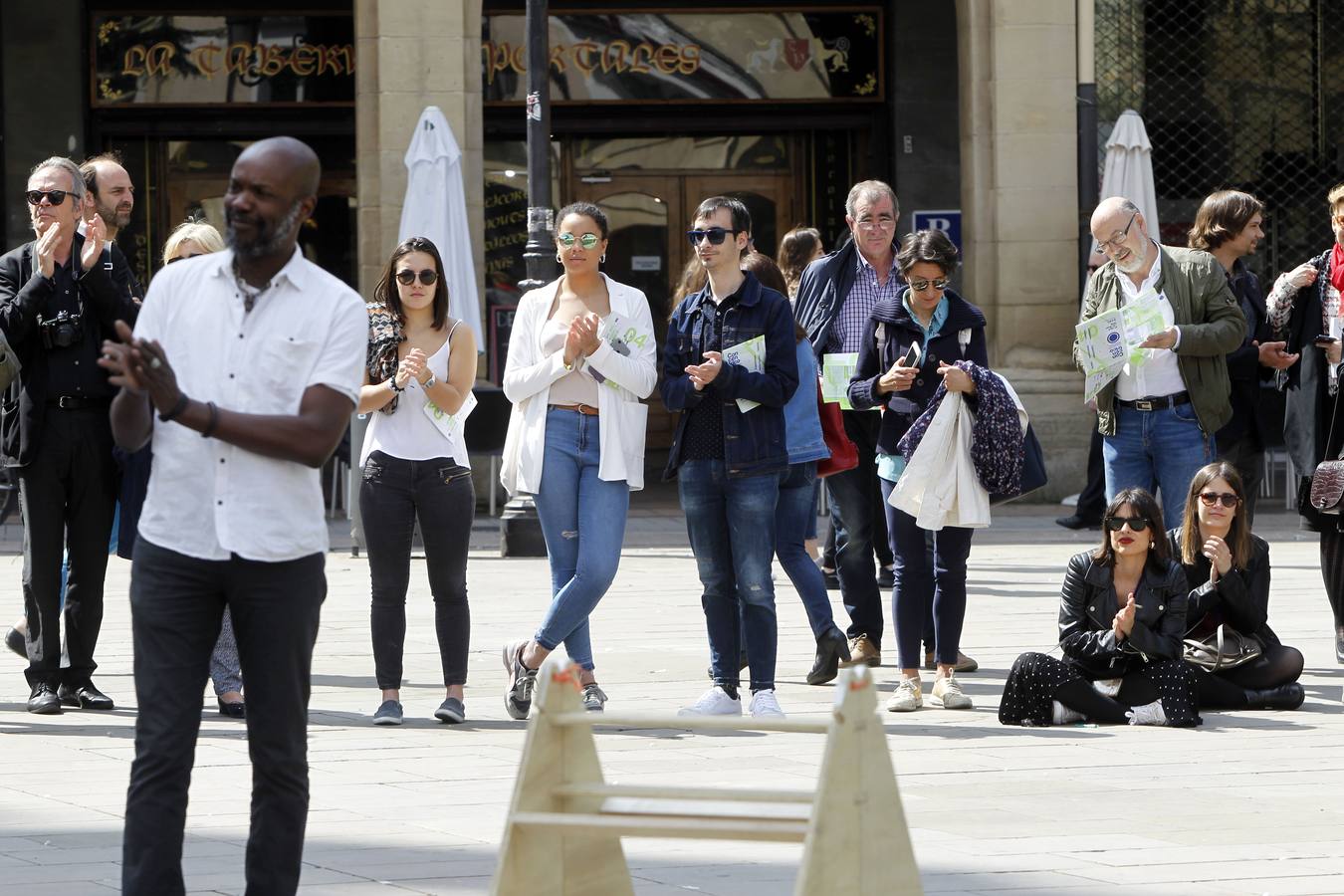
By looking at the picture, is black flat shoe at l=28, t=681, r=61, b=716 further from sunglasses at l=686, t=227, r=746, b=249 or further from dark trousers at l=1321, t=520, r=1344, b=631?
dark trousers at l=1321, t=520, r=1344, b=631

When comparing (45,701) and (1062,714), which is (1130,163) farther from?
(45,701)

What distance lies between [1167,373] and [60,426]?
179 inches

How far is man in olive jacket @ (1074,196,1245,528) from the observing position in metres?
9.30

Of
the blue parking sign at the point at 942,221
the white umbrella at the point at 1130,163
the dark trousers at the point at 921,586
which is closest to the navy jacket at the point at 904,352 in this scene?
the dark trousers at the point at 921,586

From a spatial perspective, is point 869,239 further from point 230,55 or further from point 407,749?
point 230,55

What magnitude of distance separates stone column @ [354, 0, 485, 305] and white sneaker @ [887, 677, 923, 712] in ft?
29.3

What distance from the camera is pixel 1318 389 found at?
9578 millimetres

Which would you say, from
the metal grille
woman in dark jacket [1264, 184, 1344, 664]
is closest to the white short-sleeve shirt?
woman in dark jacket [1264, 184, 1344, 664]

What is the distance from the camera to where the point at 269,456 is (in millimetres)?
4625

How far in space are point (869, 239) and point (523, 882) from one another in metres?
5.52

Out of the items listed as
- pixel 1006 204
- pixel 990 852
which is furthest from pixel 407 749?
pixel 1006 204

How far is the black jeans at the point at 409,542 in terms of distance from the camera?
8.25 m

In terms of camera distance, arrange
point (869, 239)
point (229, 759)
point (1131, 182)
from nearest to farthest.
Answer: point (229, 759) → point (869, 239) → point (1131, 182)

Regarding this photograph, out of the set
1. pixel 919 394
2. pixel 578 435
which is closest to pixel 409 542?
pixel 578 435
